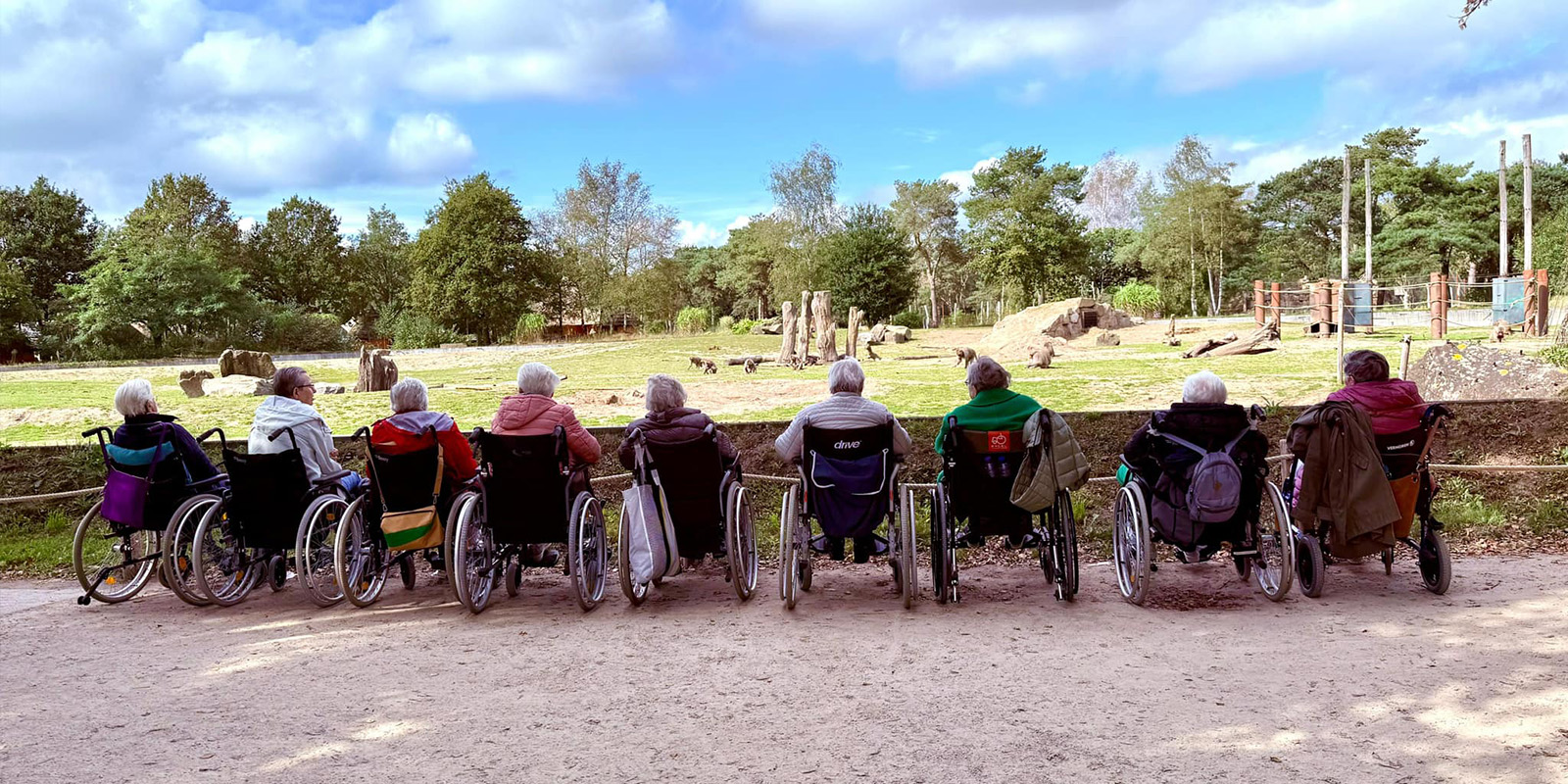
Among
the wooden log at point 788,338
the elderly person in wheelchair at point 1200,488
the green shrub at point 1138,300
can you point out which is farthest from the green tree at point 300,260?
the elderly person in wheelchair at point 1200,488

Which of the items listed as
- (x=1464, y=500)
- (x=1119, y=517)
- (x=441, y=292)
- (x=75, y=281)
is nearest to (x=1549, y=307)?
(x=1464, y=500)

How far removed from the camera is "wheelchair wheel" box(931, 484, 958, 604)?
3.94 m

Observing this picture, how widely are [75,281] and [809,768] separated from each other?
29.9 meters

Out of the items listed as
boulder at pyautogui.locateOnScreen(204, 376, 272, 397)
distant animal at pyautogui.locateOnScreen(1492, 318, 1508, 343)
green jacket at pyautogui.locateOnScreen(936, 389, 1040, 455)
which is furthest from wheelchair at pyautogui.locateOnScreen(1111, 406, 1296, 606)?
distant animal at pyautogui.locateOnScreen(1492, 318, 1508, 343)

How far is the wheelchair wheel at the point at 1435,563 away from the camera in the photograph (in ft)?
12.7

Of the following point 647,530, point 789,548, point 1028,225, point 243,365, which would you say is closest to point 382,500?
point 647,530

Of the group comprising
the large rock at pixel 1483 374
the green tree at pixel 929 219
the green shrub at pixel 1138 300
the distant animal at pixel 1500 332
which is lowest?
the distant animal at pixel 1500 332

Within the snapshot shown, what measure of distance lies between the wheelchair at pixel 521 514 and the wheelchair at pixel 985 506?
4.11 ft

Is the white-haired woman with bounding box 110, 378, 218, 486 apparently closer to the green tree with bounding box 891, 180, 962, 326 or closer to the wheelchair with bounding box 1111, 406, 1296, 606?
the wheelchair with bounding box 1111, 406, 1296, 606

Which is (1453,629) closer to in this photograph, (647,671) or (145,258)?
(647,671)

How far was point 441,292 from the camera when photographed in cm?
2873

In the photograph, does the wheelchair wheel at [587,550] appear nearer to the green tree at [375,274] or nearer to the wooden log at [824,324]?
the wooden log at [824,324]

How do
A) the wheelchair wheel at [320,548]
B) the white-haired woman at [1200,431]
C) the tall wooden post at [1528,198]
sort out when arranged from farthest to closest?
the tall wooden post at [1528,198] → the wheelchair wheel at [320,548] → the white-haired woman at [1200,431]

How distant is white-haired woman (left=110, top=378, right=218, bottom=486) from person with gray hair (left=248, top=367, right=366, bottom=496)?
29cm
